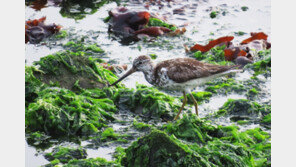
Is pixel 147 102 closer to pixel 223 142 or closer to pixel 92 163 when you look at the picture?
pixel 223 142

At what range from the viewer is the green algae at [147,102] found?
5625 millimetres

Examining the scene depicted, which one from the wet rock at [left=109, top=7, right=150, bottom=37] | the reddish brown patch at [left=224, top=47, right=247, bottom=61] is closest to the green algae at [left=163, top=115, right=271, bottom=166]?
the reddish brown patch at [left=224, top=47, right=247, bottom=61]

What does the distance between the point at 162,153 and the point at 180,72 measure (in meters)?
1.80

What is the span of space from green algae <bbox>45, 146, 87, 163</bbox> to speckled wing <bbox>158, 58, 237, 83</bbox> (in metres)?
1.51

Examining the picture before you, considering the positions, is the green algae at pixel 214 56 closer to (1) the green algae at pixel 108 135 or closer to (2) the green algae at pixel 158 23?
(2) the green algae at pixel 158 23

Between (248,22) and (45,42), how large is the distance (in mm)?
4011

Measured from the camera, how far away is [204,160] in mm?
3947

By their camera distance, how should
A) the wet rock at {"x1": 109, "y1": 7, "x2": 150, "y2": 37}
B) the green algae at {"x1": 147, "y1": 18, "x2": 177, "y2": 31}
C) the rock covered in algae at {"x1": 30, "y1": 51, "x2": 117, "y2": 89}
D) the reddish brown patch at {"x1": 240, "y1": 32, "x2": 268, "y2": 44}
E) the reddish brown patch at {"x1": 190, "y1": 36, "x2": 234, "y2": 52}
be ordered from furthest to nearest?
the green algae at {"x1": 147, "y1": 18, "x2": 177, "y2": 31}
the wet rock at {"x1": 109, "y1": 7, "x2": 150, "y2": 37}
the reddish brown patch at {"x1": 240, "y1": 32, "x2": 268, "y2": 44}
the reddish brown patch at {"x1": 190, "y1": 36, "x2": 234, "y2": 52}
the rock covered in algae at {"x1": 30, "y1": 51, "x2": 117, "y2": 89}

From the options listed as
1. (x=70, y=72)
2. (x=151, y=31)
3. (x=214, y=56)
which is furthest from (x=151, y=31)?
(x=70, y=72)

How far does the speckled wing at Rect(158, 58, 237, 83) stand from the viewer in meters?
5.40

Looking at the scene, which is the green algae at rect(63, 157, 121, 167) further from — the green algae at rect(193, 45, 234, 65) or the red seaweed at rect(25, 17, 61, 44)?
the red seaweed at rect(25, 17, 61, 44)

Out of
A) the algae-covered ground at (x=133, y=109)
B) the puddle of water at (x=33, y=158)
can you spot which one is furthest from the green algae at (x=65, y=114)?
the puddle of water at (x=33, y=158)

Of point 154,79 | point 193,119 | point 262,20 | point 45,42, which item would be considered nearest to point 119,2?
point 45,42

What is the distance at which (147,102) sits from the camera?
18.7ft
